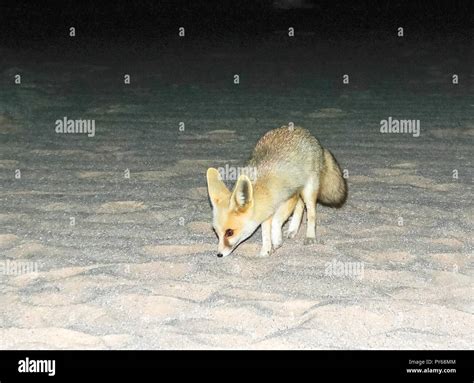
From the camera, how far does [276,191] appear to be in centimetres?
528

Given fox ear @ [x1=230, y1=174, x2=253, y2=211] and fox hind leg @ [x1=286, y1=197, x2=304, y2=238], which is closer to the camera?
fox ear @ [x1=230, y1=174, x2=253, y2=211]

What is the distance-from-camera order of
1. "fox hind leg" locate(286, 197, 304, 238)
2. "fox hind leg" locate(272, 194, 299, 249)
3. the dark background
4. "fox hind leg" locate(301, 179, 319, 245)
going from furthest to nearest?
1. the dark background
2. "fox hind leg" locate(286, 197, 304, 238)
3. "fox hind leg" locate(301, 179, 319, 245)
4. "fox hind leg" locate(272, 194, 299, 249)

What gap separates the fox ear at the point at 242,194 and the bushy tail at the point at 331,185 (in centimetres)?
111

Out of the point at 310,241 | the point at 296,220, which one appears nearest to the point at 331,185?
the point at 296,220

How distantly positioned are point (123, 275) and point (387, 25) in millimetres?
14741

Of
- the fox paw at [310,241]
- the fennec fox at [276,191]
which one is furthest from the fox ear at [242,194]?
the fox paw at [310,241]

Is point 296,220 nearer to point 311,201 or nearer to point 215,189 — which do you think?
point 311,201

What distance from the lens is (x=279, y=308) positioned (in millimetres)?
4324

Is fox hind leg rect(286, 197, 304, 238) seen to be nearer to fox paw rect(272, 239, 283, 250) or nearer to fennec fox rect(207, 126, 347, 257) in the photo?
fennec fox rect(207, 126, 347, 257)

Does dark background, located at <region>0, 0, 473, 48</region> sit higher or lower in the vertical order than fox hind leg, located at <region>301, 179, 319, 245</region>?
higher

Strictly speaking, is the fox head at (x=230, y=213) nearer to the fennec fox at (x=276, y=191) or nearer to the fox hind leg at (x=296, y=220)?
the fennec fox at (x=276, y=191)

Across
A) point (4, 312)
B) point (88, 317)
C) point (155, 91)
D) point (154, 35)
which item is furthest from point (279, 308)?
point (154, 35)

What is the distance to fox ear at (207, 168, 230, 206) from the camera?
16.4ft

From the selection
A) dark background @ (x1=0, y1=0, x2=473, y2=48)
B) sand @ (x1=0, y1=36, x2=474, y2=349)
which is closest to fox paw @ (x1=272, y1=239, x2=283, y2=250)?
sand @ (x1=0, y1=36, x2=474, y2=349)
